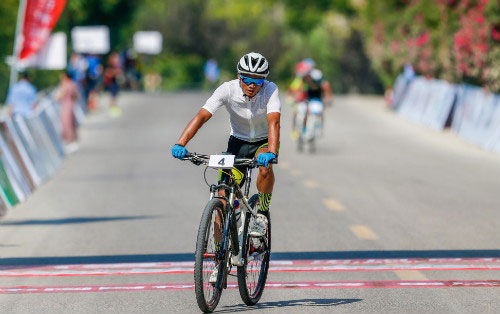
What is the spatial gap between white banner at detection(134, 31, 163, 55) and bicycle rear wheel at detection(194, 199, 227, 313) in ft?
215

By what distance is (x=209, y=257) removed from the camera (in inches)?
316

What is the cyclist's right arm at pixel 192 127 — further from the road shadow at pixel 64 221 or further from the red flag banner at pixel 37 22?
the red flag banner at pixel 37 22

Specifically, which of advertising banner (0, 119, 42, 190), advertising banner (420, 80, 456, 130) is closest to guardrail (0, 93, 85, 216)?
advertising banner (0, 119, 42, 190)

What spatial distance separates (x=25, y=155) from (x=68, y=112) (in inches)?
352

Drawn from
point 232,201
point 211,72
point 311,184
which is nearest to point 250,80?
point 232,201

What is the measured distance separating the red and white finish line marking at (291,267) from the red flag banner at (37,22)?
57.8 ft

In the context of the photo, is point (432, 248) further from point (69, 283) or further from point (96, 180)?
point (96, 180)

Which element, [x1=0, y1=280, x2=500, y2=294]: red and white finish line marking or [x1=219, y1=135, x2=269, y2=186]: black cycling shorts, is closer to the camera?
[x1=219, y1=135, x2=269, y2=186]: black cycling shorts

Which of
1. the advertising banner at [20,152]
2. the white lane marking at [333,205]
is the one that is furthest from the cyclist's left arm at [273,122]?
the advertising banner at [20,152]

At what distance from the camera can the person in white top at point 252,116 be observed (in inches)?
335

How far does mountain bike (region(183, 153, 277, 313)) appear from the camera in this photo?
792 cm

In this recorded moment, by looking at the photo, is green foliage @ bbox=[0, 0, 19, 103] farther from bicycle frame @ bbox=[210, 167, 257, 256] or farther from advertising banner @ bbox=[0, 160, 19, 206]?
bicycle frame @ bbox=[210, 167, 257, 256]

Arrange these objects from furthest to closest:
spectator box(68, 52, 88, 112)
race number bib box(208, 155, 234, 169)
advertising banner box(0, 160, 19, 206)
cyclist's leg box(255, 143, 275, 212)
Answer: spectator box(68, 52, 88, 112) → advertising banner box(0, 160, 19, 206) → cyclist's leg box(255, 143, 275, 212) → race number bib box(208, 155, 234, 169)

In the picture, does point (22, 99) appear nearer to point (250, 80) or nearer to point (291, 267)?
point (291, 267)
